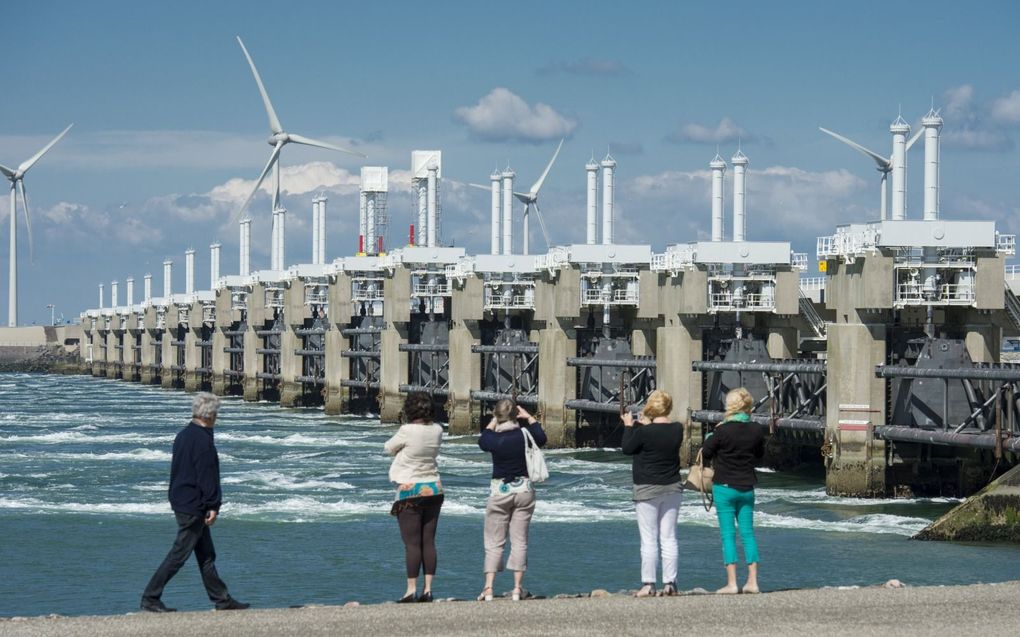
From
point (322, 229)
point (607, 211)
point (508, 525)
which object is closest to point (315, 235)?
point (322, 229)

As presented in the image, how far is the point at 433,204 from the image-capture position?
96.7 metres

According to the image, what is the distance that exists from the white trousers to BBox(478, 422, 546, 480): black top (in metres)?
1.31

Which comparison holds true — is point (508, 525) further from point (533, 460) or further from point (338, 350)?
point (338, 350)

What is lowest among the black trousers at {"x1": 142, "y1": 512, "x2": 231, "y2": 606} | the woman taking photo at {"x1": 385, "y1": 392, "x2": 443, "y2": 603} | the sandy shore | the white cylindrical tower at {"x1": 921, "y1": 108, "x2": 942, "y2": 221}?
the sandy shore

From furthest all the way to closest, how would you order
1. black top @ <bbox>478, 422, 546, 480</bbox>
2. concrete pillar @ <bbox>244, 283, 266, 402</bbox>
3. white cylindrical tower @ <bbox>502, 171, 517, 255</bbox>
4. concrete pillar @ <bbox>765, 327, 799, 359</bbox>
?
concrete pillar @ <bbox>244, 283, 266, 402</bbox>
white cylindrical tower @ <bbox>502, 171, 517, 255</bbox>
concrete pillar @ <bbox>765, 327, 799, 359</bbox>
black top @ <bbox>478, 422, 546, 480</bbox>

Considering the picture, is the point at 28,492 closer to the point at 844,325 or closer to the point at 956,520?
the point at 844,325

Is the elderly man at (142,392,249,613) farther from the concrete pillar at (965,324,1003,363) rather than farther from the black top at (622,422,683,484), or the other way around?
the concrete pillar at (965,324,1003,363)

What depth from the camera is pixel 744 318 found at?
196 ft

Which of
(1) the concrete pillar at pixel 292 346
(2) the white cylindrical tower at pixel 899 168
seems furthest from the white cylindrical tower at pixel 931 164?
(1) the concrete pillar at pixel 292 346

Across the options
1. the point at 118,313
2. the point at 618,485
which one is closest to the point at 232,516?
the point at 618,485

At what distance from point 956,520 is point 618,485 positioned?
59.6 feet

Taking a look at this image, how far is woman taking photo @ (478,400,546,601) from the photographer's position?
16562 millimetres

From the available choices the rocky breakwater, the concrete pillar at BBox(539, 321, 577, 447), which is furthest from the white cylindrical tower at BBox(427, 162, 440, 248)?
→ the rocky breakwater

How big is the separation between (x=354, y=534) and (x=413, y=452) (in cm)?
1884
